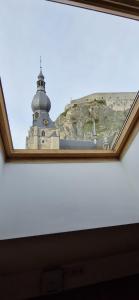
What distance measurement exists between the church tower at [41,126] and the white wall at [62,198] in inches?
5.2

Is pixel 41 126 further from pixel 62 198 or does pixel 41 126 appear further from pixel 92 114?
pixel 62 198

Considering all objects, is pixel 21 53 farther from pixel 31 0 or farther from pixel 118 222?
pixel 118 222

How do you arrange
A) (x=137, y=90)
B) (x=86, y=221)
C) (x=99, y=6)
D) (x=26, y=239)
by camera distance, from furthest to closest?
(x=137, y=90)
(x=86, y=221)
(x=26, y=239)
(x=99, y=6)

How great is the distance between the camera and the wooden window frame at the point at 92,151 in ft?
3.09

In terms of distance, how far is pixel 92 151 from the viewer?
151cm

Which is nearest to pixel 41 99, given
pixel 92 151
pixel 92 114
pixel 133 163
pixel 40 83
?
pixel 40 83

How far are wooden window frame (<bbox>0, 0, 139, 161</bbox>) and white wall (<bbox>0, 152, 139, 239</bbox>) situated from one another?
0.21ft

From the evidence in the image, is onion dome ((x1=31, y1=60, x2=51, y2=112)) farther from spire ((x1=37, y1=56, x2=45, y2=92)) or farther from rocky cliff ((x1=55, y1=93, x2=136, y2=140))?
A: rocky cliff ((x1=55, y1=93, x2=136, y2=140))

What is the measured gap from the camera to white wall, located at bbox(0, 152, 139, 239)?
3.73 feet

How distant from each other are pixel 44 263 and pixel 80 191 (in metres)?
0.44

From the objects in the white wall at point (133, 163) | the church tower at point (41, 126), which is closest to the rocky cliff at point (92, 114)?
the church tower at point (41, 126)

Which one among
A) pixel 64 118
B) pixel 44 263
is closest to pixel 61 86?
pixel 64 118

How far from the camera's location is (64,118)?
1344 millimetres

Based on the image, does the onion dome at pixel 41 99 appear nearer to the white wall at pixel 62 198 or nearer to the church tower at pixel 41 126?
the church tower at pixel 41 126
